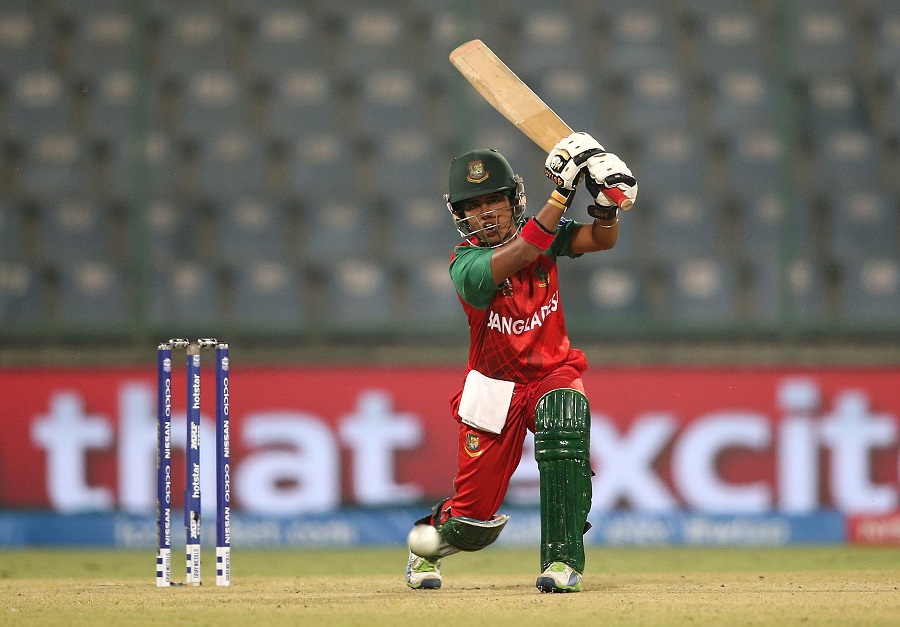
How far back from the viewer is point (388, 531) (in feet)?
26.2

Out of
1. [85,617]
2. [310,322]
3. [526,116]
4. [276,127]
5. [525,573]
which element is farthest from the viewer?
[276,127]

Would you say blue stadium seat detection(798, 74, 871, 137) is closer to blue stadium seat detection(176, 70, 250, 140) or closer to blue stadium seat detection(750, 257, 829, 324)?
blue stadium seat detection(750, 257, 829, 324)

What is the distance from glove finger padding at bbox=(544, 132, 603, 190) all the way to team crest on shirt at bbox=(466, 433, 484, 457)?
930 mm

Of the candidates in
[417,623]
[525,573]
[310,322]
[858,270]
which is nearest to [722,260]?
[858,270]

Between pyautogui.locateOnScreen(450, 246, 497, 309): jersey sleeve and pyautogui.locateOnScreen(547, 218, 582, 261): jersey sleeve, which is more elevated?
pyautogui.locateOnScreen(547, 218, 582, 261): jersey sleeve

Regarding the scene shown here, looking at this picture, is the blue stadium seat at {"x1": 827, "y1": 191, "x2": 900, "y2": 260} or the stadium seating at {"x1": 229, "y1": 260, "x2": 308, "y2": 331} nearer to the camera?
the stadium seating at {"x1": 229, "y1": 260, "x2": 308, "y2": 331}

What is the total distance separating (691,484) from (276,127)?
143 inches

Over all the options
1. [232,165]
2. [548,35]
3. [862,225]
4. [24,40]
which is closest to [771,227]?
[862,225]

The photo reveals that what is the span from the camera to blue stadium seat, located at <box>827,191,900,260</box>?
8898mm

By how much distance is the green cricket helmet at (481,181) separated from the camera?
4688 millimetres

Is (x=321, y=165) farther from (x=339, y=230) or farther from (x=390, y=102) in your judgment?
(x=390, y=102)

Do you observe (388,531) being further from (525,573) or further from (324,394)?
(525,573)

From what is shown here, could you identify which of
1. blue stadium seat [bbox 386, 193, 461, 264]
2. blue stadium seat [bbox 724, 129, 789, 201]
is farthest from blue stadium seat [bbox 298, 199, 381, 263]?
blue stadium seat [bbox 724, 129, 789, 201]

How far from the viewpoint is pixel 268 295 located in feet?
28.7
